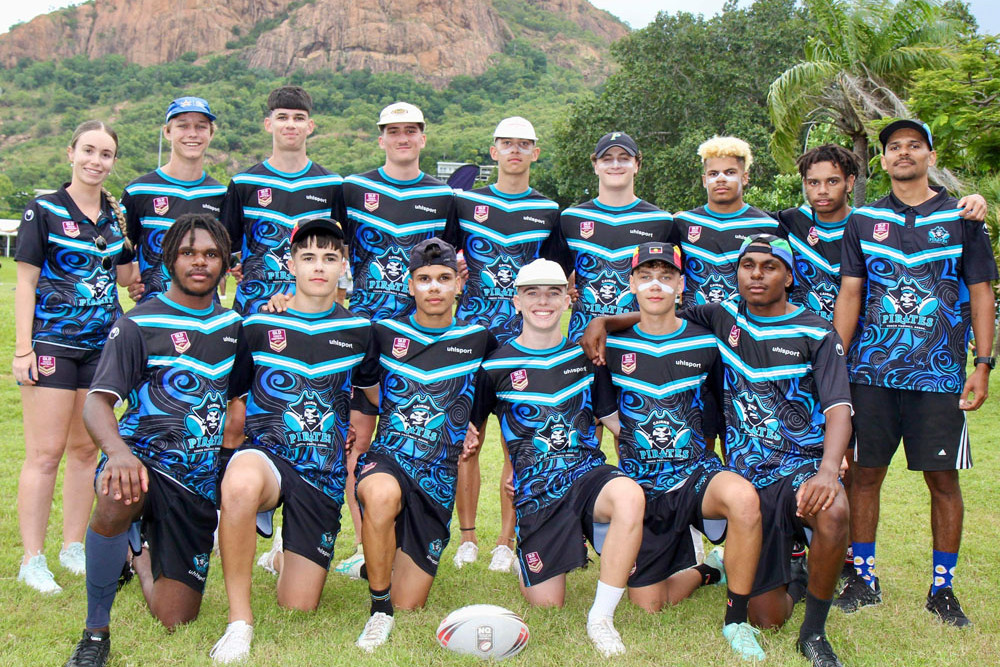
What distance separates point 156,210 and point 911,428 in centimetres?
526

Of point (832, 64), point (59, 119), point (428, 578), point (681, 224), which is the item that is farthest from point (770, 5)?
point (59, 119)

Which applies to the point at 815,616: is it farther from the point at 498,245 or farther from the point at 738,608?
the point at 498,245

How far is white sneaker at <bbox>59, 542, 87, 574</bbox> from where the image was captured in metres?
6.00

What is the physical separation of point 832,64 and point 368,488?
17.7 metres

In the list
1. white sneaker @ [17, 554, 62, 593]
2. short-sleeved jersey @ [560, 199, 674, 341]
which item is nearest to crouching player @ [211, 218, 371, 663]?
white sneaker @ [17, 554, 62, 593]

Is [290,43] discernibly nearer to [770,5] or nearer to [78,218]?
[770,5]

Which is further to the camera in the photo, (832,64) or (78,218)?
(832,64)

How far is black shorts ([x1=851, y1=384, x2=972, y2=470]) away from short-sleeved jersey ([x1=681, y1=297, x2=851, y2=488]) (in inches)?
25.8

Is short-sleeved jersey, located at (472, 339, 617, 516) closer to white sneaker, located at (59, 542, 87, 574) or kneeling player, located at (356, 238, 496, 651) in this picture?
kneeling player, located at (356, 238, 496, 651)

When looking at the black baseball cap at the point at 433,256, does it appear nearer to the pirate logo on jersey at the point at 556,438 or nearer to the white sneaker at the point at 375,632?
the pirate logo on jersey at the point at 556,438

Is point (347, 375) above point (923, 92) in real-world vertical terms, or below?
below

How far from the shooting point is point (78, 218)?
5.88m

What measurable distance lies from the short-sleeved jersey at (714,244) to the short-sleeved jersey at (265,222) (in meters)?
2.72

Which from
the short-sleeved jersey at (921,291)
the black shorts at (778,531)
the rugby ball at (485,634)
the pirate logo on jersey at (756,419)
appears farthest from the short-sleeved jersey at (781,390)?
the rugby ball at (485,634)
